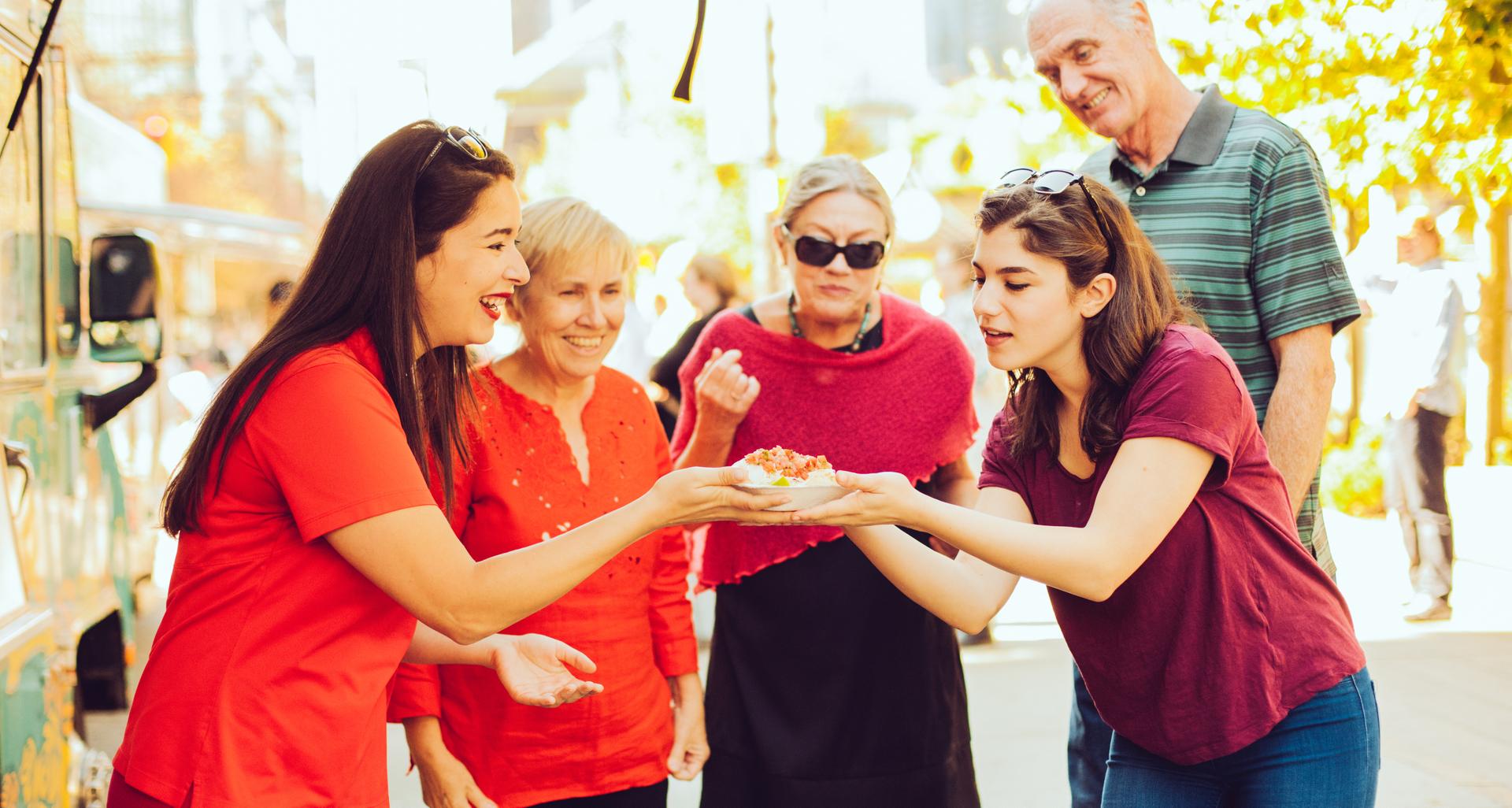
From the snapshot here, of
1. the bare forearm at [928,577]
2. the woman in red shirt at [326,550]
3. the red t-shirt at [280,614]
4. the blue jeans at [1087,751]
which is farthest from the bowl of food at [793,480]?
the blue jeans at [1087,751]

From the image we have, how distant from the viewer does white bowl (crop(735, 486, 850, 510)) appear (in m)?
2.45

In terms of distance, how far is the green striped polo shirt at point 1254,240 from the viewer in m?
3.17

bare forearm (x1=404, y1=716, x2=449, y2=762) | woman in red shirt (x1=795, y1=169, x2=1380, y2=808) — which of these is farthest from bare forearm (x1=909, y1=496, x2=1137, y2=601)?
bare forearm (x1=404, y1=716, x2=449, y2=762)

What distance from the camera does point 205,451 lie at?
2.09 meters

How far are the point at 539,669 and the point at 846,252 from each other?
143 cm

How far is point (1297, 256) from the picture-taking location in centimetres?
318

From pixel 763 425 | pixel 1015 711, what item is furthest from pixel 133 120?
pixel 763 425

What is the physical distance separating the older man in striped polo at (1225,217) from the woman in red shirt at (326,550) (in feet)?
5.49

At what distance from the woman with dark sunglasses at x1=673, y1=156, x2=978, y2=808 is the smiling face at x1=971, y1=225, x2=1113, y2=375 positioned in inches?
32.3

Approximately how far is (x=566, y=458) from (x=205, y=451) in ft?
3.22

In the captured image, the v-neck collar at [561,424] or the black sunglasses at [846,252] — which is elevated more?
the black sunglasses at [846,252]

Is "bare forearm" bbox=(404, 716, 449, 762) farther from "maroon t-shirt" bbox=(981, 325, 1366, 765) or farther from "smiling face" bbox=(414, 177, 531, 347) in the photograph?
"maroon t-shirt" bbox=(981, 325, 1366, 765)

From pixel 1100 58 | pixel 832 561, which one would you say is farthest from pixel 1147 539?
pixel 1100 58

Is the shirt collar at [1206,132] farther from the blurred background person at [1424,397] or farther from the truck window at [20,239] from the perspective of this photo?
the blurred background person at [1424,397]
